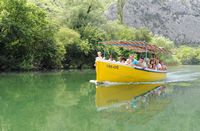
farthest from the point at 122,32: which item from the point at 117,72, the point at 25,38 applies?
the point at 117,72

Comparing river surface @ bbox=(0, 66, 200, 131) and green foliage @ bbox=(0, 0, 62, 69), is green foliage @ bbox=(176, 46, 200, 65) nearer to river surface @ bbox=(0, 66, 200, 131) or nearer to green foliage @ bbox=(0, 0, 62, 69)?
green foliage @ bbox=(0, 0, 62, 69)

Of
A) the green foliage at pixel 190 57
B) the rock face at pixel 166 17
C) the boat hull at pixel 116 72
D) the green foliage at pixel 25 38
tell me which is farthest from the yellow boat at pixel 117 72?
the rock face at pixel 166 17

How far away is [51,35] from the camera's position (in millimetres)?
47406

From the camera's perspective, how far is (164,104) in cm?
1802

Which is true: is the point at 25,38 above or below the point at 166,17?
below

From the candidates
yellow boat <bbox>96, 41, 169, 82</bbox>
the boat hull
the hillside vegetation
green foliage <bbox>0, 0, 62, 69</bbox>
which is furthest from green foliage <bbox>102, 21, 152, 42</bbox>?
the boat hull

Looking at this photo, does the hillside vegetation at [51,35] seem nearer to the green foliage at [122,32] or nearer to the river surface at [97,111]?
the green foliage at [122,32]

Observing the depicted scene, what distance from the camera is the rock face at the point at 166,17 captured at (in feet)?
472

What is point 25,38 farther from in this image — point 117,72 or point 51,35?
point 117,72

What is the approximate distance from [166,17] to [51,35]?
4264 inches

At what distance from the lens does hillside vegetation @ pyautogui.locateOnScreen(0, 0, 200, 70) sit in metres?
42.4

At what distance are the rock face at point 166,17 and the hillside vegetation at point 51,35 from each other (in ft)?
258

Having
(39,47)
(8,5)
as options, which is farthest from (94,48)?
(8,5)

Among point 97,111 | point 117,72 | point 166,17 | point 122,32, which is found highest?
point 166,17
